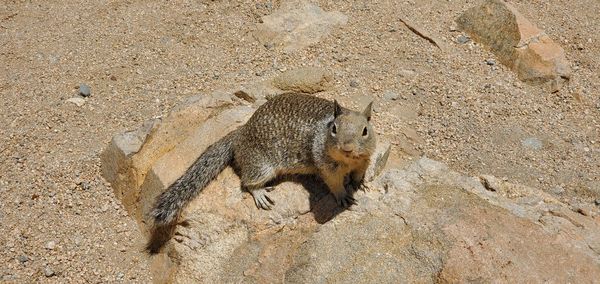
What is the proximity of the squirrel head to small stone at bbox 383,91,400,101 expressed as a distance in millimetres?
2486

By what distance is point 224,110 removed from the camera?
244 inches

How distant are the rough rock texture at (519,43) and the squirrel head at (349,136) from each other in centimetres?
379

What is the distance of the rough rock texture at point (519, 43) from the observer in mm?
7445

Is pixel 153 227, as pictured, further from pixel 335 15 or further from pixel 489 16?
pixel 489 16

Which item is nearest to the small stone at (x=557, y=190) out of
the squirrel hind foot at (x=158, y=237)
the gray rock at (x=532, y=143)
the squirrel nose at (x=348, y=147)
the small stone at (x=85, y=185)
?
the gray rock at (x=532, y=143)

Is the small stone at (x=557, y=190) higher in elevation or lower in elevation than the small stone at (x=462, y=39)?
lower

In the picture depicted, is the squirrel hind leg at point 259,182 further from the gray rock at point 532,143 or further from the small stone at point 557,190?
the gray rock at point 532,143

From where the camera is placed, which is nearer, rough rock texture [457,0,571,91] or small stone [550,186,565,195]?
small stone [550,186,565,195]

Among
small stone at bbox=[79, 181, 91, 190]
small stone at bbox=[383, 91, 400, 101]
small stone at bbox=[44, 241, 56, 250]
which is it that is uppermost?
small stone at bbox=[383, 91, 400, 101]

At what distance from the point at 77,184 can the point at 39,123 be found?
48.4 inches

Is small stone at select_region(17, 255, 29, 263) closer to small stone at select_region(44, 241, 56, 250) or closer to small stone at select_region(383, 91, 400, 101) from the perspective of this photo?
small stone at select_region(44, 241, 56, 250)

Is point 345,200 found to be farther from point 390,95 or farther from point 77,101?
point 77,101

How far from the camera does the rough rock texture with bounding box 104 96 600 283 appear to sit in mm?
4395

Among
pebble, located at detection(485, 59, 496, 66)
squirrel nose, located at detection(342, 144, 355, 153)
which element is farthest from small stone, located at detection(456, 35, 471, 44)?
squirrel nose, located at detection(342, 144, 355, 153)
